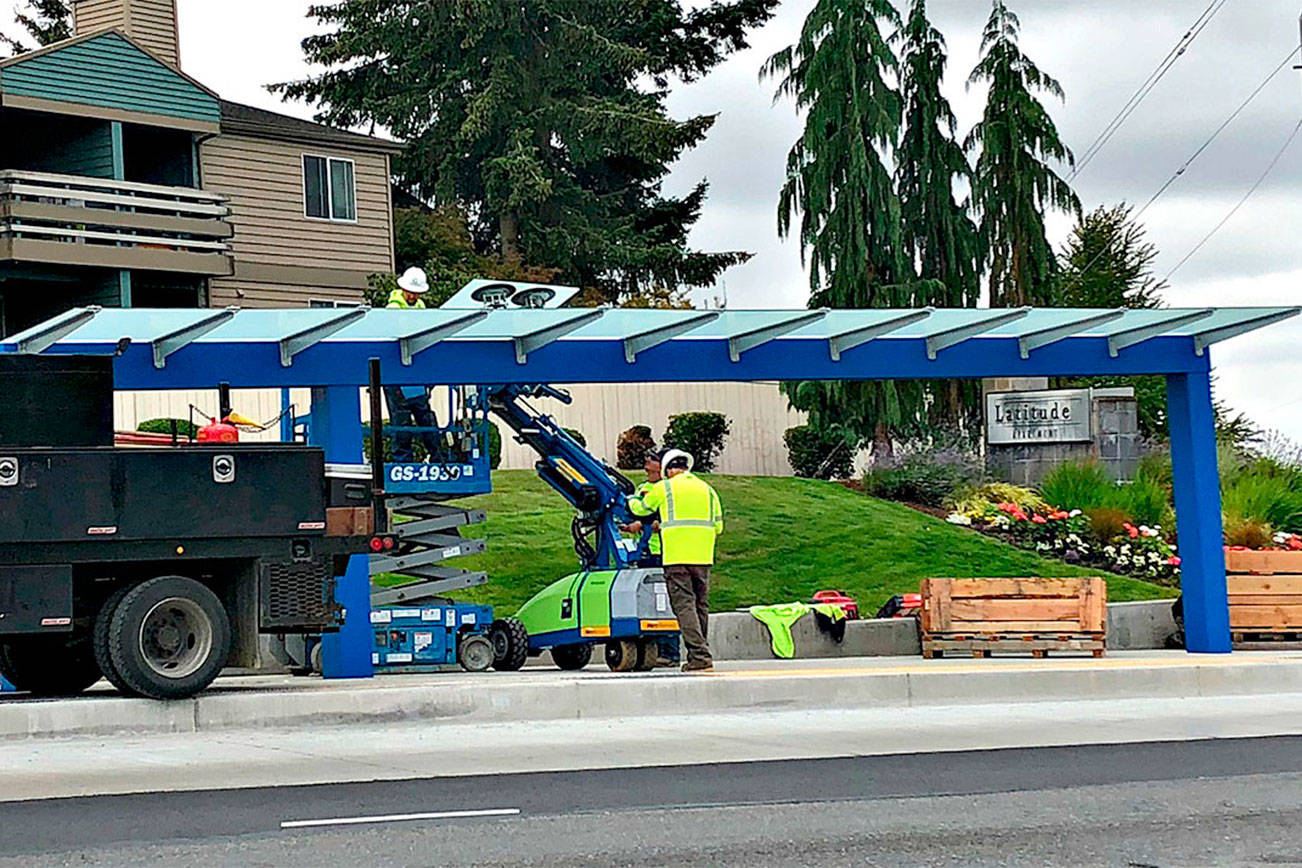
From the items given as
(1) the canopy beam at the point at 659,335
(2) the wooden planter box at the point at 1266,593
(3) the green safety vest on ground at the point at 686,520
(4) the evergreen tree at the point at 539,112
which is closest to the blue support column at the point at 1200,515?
(2) the wooden planter box at the point at 1266,593

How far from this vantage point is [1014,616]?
2109cm

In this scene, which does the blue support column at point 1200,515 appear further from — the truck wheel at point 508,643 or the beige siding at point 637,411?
the beige siding at point 637,411

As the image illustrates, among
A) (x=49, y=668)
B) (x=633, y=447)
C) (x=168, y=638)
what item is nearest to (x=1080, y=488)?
(x=633, y=447)

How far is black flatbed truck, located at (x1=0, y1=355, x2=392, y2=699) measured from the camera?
1496 cm

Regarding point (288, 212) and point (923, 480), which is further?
point (288, 212)

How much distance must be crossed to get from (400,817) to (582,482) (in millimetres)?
10094

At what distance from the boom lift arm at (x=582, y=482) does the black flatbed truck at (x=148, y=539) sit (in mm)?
3821

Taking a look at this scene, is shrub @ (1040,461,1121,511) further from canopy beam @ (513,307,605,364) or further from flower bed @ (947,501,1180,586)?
canopy beam @ (513,307,605,364)

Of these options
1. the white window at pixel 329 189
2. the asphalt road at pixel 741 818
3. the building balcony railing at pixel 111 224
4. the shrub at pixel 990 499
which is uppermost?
the white window at pixel 329 189

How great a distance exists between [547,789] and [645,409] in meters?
26.0

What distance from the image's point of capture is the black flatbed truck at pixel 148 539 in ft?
49.1

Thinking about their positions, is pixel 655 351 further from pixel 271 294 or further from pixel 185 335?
pixel 271 294

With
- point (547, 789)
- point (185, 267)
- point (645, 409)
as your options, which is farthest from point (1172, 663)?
point (185, 267)

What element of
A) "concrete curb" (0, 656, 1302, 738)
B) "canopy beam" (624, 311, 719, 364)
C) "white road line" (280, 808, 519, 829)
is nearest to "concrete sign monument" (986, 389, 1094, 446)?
"concrete curb" (0, 656, 1302, 738)
